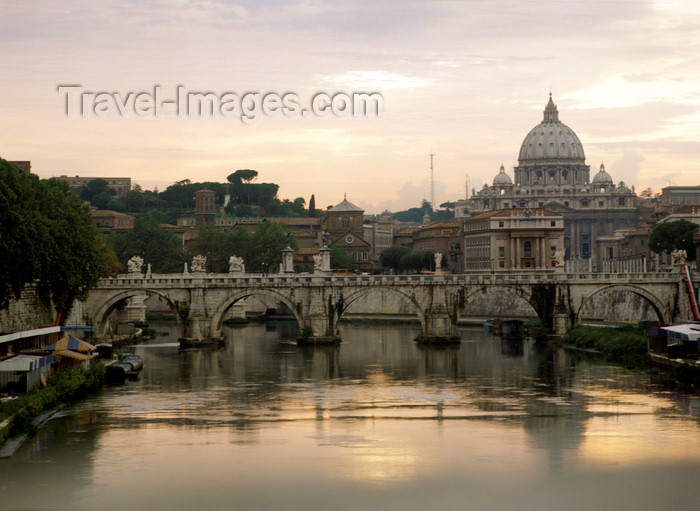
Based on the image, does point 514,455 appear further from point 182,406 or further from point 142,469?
point 182,406

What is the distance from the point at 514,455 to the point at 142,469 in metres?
13.0

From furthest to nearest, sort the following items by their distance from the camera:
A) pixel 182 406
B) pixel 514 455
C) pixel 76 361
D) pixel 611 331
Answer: pixel 611 331 < pixel 76 361 < pixel 182 406 < pixel 514 455

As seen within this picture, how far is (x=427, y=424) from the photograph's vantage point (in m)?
45.9

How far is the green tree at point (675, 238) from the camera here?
10806cm

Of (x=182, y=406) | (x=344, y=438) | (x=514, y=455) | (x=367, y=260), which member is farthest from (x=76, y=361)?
(x=367, y=260)

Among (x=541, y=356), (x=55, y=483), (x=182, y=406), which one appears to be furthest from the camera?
(x=541, y=356)

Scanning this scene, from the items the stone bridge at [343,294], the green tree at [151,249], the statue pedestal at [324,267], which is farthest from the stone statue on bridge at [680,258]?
the green tree at [151,249]

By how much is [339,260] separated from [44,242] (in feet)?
326

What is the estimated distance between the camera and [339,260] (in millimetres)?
156250

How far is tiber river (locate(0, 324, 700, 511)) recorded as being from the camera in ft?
110

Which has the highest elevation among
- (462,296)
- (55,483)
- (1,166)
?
(1,166)

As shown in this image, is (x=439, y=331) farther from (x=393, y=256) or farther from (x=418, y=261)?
(x=393, y=256)

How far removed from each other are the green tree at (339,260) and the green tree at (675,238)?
5134cm

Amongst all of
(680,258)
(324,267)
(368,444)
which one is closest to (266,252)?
(324,267)
